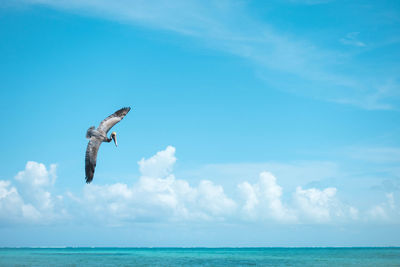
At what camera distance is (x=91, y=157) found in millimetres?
17016

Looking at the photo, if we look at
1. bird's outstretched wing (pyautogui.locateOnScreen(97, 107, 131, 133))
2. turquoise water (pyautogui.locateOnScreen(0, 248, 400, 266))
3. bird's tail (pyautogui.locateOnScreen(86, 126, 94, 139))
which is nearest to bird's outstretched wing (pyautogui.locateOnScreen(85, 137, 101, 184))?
bird's tail (pyautogui.locateOnScreen(86, 126, 94, 139))

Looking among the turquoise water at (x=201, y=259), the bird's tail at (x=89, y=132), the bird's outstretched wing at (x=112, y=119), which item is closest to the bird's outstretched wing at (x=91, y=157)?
the bird's tail at (x=89, y=132)

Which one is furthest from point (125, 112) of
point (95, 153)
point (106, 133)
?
point (95, 153)

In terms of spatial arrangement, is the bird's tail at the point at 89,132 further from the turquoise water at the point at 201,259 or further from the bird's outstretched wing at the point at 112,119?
the turquoise water at the point at 201,259

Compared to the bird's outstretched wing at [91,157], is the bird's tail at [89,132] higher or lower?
higher

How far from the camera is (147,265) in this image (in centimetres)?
5169

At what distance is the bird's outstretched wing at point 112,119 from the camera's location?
18.1 meters

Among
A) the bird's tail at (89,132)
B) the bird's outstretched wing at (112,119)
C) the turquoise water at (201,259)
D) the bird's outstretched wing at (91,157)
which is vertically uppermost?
the bird's outstretched wing at (112,119)

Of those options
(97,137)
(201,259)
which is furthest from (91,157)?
(201,259)

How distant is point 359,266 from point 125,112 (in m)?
42.0

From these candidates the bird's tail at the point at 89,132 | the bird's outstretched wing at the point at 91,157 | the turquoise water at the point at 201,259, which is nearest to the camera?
the bird's outstretched wing at the point at 91,157

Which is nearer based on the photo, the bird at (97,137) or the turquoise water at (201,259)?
the bird at (97,137)

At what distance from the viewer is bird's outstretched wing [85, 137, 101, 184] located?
16750 mm

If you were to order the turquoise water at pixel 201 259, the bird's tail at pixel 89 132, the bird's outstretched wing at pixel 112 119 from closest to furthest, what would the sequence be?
the bird's tail at pixel 89 132 < the bird's outstretched wing at pixel 112 119 < the turquoise water at pixel 201 259
